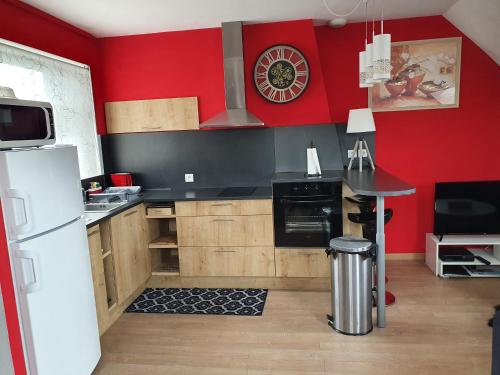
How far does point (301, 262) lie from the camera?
367cm

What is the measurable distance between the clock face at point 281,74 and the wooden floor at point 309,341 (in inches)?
80.6

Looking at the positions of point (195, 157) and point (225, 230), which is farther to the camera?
point (195, 157)

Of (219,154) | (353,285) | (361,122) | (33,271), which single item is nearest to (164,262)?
(219,154)

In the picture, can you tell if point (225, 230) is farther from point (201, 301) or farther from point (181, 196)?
point (201, 301)

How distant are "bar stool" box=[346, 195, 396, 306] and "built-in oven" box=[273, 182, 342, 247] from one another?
188 mm

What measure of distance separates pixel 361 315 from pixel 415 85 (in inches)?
101

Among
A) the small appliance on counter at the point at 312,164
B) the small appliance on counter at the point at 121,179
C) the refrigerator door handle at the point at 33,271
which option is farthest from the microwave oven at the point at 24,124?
the small appliance on counter at the point at 312,164

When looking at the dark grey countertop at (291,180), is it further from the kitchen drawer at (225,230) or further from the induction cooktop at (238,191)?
the kitchen drawer at (225,230)

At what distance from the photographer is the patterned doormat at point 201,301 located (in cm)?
337

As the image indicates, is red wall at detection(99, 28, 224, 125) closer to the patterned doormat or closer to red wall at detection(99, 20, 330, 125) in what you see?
red wall at detection(99, 20, 330, 125)

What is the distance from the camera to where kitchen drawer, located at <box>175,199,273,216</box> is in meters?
3.67

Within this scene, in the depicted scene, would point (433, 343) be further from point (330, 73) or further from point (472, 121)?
point (330, 73)

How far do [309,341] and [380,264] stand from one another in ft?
2.52

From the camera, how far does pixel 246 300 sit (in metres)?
3.54
